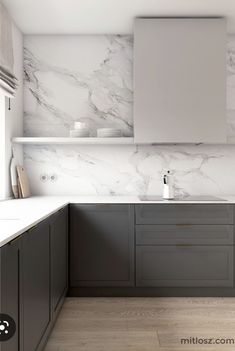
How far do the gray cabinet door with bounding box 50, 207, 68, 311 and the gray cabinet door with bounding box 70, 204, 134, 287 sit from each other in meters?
0.11

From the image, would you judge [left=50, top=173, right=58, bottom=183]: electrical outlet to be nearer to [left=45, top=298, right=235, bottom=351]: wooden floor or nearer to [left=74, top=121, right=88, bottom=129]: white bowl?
[left=74, top=121, right=88, bottom=129]: white bowl

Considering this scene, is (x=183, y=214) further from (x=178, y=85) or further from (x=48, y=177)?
(x=48, y=177)

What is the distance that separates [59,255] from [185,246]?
104 cm

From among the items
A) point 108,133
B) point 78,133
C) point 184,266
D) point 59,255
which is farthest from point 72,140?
point 184,266

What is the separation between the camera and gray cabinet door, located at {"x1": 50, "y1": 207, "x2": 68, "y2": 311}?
2.45 metres

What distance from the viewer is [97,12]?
3246 millimetres

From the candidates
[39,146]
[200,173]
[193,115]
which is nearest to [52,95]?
[39,146]

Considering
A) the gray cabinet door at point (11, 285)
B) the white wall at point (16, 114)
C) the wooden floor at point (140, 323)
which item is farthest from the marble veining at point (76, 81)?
the gray cabinet door at point (11, 285)

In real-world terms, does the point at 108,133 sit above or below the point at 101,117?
below

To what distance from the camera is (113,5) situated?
3.12 meters

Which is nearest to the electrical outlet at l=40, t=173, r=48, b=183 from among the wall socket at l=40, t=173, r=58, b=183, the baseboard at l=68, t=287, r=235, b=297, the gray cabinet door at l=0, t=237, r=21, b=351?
the wall socket at l=40, t=173, r=58, b=183

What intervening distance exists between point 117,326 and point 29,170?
1794 millimetres

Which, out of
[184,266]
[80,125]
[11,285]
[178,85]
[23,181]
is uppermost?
[178,85]

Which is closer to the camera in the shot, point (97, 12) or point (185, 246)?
point (185, 246)
